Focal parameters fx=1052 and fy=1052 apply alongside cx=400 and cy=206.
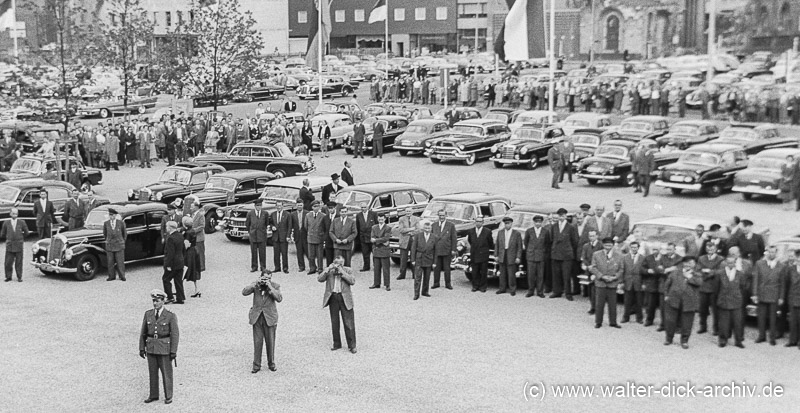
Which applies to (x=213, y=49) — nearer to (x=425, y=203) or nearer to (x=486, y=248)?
(x=425, y=203)

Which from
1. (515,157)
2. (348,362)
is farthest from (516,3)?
(348,362)

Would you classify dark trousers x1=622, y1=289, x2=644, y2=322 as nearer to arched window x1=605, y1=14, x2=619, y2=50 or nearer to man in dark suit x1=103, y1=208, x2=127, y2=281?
man in dark suit x1=103, y1=208, x2=127, y2=281

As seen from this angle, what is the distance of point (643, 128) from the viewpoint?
118 ft

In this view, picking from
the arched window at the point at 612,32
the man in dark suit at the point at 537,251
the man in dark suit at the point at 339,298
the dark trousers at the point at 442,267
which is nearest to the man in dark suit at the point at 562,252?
the man in dark suit at the point at 537,251

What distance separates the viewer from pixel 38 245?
20.7 metres

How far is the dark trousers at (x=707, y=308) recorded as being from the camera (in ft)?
50.8

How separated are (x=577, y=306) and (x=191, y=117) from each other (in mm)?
26978

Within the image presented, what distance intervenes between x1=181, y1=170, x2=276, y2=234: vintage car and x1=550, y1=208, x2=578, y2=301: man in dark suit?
30.9 ft

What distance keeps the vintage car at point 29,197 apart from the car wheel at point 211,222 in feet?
7.84

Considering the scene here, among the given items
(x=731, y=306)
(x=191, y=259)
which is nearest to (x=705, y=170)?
(x=731, y=306)

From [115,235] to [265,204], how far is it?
4427 mm

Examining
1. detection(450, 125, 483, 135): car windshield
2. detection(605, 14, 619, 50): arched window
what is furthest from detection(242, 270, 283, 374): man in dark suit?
detection(605, 14, 619, 50): arched window

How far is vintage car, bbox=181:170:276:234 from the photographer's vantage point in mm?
25344

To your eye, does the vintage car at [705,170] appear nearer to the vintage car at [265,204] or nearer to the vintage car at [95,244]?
the vintage car at [265,204]
